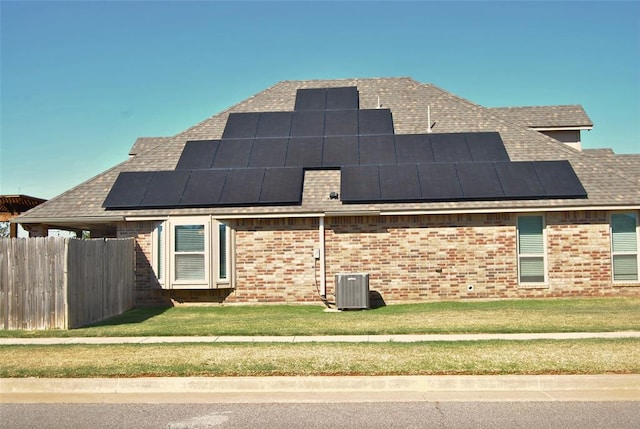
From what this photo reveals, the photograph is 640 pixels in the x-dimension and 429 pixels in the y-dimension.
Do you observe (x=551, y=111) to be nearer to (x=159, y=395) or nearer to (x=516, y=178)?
(x=516, y=178)

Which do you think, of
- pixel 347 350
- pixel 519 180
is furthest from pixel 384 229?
pixel 347 350

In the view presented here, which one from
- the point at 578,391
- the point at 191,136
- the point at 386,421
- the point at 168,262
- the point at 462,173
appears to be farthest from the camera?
the point at 191,136

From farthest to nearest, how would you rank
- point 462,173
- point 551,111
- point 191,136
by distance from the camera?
point 551,111 → point 191,136 → point 462,173

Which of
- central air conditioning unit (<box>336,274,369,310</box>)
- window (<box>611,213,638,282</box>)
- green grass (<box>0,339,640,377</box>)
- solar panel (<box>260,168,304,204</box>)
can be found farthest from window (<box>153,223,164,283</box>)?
window (<box>611,213,638,282</box>)

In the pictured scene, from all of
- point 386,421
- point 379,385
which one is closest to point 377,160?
point 379,385

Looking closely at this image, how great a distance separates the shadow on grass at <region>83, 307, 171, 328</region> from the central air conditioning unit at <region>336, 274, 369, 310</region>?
190 inches

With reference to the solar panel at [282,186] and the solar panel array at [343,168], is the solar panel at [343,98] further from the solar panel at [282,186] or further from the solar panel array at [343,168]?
the solar panel at [282,186]

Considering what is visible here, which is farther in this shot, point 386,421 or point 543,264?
point 543,264

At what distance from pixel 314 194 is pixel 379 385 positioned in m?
10.6

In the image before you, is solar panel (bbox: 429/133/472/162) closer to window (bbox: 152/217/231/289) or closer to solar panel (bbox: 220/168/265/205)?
solar panel (bbox: 220/168/265/205)

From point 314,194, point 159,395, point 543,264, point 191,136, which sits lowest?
point 159,395

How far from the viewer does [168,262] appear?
1789 cm

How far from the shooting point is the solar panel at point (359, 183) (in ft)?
60.1

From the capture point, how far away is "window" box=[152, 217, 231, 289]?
1783 centimetres
